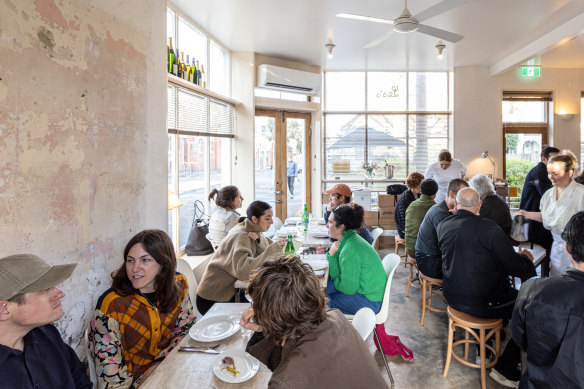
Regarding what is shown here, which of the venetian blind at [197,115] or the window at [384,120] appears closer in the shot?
the venetian blind at [197,115]

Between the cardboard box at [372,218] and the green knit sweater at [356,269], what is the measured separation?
433cm

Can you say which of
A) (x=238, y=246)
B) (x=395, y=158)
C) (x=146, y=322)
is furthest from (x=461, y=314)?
(x=395, y=158)

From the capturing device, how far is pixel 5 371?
4.24ft

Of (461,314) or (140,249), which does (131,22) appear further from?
(461,314)

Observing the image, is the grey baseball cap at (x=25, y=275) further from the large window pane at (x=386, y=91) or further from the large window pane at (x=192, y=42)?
the large window pane at (x=386, y=91)

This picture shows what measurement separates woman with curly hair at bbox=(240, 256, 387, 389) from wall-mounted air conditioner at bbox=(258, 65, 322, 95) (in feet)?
17.7

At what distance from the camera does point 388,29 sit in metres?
5.37

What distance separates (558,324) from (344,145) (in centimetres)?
669

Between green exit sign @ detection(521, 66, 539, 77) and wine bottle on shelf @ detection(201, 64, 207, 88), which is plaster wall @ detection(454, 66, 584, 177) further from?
wine bottle on shelf @ detection(201, 64, 207, 88)

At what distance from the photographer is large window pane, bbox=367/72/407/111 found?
8.10 meters

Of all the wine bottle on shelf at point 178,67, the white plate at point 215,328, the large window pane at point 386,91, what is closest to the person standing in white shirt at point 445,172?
the large window pane at point 386,91

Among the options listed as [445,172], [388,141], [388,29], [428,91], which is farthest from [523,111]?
[388,29]

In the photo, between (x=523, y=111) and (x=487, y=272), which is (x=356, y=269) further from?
(x=523, y=111)

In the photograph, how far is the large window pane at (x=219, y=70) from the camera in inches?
227
